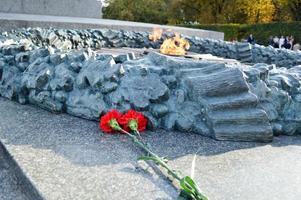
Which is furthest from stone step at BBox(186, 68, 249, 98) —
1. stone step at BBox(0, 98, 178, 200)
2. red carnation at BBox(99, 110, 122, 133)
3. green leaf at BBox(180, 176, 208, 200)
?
green leaf at BBox(180, 176, 208, 200)

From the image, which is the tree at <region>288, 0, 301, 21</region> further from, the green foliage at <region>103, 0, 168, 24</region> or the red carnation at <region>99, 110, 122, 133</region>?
the red carnation at <region>99, 110, 122, 133</region>

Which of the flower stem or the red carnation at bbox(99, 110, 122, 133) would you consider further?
the red carnation at bbox(99, 110, 122, 133)

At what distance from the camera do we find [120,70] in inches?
139

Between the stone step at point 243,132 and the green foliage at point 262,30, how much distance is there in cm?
2149

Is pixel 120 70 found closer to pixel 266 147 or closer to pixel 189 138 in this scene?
pixel 189 138

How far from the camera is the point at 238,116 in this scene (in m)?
3.20

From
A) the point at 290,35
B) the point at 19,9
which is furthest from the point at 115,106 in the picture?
the point at 290,35

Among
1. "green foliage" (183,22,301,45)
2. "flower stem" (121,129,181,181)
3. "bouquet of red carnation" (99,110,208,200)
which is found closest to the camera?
"flower stem" (121,129,181,181)

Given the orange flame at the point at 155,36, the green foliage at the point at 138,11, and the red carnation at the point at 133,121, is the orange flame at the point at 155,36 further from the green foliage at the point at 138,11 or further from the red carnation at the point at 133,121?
the green foliage at the point at 138,11

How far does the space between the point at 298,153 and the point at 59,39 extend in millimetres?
5789

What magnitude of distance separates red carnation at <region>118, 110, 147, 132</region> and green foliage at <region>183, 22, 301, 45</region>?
2182cm

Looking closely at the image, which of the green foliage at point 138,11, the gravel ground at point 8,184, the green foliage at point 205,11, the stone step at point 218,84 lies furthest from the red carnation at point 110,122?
the green foliage at point 138,11

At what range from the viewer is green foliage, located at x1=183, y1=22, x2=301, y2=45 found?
77.0 feet

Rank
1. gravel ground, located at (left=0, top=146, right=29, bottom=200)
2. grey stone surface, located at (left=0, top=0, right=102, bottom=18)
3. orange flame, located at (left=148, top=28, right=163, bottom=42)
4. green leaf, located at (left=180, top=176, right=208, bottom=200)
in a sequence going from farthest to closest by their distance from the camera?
grey stone surface, located at (left=0, top=0, right=102, bottom=18), orange flame, located at (left=148, top=28, right=163, bottom=42), gravel ground, located at (left=0, top=146, right=29, bottom=200), green leaf, located at (left=180, top=176, right=208, bottom=200)
